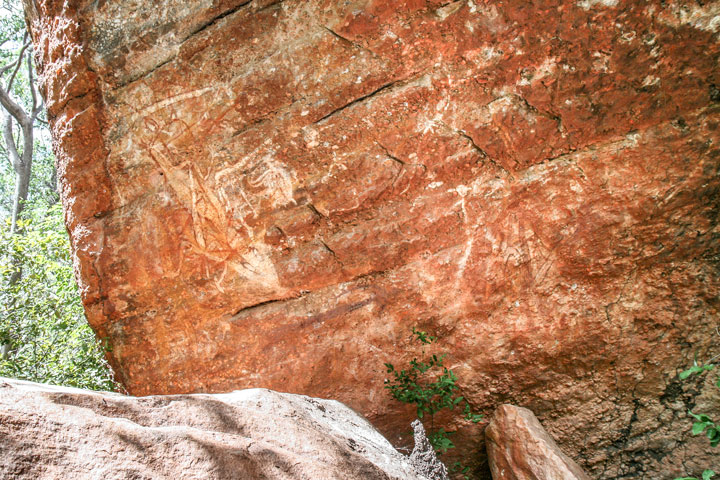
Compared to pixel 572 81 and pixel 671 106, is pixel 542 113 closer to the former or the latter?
pixel 572 81

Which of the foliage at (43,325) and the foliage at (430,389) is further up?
the foliage at (43,325)

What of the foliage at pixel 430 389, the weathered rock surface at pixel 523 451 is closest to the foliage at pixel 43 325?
the foliage at pixel 430 389

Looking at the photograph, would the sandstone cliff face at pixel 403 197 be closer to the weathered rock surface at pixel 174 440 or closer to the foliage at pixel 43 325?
the weathered rock surface at pixel 174 440

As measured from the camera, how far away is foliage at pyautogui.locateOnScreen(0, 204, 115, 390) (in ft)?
13.4

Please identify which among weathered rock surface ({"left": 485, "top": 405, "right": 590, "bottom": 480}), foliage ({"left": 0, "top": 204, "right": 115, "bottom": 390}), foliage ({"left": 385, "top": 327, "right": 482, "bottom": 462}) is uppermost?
foliage ({"left": 0, "top": 204, "right": 115, "bottom": 390})

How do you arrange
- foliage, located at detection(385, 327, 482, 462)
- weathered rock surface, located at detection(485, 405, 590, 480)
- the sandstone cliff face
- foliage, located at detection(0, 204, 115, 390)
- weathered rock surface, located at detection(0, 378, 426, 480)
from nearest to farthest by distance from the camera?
weathered rock surface, located at detection(0, 378, 426, 480), weathered rock surface, located at detection(485, 405, 590, 480), the sandstone cliff face, foliage, located at detection(385, 327, 482, 462), foliage, located at detection(0, 204, 115, 390)

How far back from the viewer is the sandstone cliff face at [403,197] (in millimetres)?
2602

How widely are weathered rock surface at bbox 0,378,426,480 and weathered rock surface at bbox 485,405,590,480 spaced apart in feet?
2.19

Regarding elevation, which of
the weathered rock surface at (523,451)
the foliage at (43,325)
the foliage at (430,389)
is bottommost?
the weathered rock surface at (523,451)

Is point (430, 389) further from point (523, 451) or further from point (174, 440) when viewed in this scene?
point (174, 440)

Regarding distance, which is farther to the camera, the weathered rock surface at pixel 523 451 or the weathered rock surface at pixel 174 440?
the weathered rock surface at pixel 523 451

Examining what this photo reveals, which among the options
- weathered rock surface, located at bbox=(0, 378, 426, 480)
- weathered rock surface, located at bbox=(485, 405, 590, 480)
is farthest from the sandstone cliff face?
weathered rock surface, located at bbox=(0, 378, 426, 480)

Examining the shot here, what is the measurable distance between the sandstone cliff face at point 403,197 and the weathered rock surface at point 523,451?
0.23 m

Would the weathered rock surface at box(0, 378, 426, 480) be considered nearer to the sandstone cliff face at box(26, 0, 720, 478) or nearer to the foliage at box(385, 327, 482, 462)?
the foliage at box(385, 327, 482, 462)
